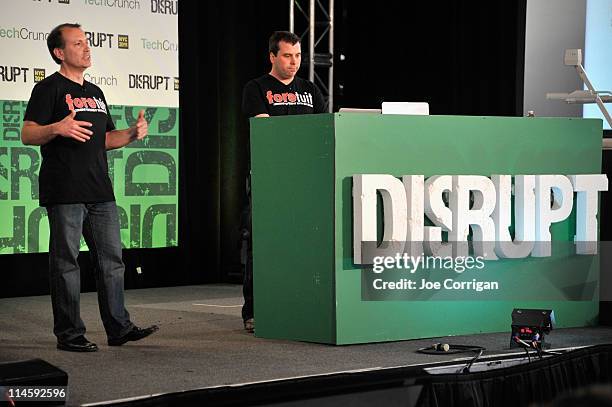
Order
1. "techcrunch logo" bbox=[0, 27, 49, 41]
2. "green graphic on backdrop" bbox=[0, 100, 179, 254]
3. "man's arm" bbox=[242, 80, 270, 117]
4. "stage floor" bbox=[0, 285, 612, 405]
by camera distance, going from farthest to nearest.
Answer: "green graphic on backdrop" bbox=[0, 100, 179, 254], "techcrunch logo" bbox=[0, 27, 49, 41], "man's arm" bbox=[242, 80, 270, 117], "stage floor" bbox=[0, 285, 612, 405]

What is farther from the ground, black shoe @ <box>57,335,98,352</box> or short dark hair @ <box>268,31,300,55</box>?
short dark hair @ <box>268,31,300,55</box>

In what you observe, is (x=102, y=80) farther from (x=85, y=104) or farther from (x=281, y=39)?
(x=85, y=104)

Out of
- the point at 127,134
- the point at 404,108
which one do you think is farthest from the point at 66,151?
the point at 404,108

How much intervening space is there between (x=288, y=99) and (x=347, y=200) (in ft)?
2.60

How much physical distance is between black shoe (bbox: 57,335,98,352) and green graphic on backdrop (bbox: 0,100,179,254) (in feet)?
7.64

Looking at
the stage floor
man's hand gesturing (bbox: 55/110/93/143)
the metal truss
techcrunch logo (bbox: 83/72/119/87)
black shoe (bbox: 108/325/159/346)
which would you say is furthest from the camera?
the metal truss

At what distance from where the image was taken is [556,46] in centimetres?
779

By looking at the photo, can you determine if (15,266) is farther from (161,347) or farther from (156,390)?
(156,390)

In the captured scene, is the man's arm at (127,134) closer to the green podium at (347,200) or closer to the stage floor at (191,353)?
the green podium at (347,200)

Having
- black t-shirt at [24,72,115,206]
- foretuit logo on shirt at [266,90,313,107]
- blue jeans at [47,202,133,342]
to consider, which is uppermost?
foretuit logo on shirt at [266,90,313,107]

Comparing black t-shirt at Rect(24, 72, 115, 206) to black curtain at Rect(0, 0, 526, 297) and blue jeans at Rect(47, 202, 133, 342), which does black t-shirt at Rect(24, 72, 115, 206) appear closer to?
blue jeans at Rect(47, 202, 133, 342)

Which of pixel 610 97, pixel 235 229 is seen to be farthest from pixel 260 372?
pixel 235 229

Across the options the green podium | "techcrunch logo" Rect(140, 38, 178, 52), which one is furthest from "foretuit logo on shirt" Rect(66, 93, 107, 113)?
"techcrunch logo" Rect(140, 38, 178, 52)

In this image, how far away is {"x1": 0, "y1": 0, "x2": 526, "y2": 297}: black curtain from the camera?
25.2ft
